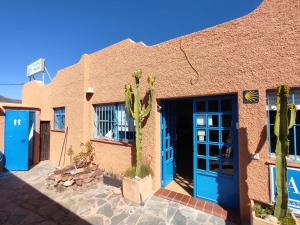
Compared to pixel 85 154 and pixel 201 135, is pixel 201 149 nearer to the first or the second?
pixel 201 135

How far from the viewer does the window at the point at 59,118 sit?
33.0 feet

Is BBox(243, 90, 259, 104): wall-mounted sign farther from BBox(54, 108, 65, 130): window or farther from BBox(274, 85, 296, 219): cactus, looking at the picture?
BBox(54, 108, 65, 130): window

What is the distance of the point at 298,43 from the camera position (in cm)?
363

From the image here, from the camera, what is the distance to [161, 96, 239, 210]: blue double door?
15.1 feet

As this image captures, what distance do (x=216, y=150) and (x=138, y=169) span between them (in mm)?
2390

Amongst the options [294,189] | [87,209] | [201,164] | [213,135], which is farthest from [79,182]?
[294,189]

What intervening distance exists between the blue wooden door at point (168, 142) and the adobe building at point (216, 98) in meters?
0.03

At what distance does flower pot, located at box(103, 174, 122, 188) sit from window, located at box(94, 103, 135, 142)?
1471mm

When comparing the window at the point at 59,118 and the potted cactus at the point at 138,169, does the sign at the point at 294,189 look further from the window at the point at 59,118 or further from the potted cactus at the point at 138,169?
the window at the point at 59,118

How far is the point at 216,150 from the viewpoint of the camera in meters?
4.95

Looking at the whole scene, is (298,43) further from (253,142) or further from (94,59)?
(94,59)

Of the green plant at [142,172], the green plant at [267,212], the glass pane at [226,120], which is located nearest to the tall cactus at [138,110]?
the green plant at [142,172]

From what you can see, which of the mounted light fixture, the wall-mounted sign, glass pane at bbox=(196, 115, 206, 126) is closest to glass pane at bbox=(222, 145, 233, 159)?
glass pane at bbox=(196, 115, 206, 126)

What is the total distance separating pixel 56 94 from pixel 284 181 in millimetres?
10929
